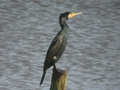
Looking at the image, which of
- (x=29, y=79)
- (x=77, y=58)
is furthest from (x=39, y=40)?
(x=29, y=79)

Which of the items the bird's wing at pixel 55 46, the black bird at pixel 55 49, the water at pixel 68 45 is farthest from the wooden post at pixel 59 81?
the water at pixel 68 45

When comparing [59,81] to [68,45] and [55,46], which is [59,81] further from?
[68,45]

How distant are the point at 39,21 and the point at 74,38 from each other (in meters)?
1.49

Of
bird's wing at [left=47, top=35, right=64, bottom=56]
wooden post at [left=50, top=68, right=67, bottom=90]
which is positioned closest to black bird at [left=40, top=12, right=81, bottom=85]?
bird's wing at [left=47, top=35, right=64, bottom=56]

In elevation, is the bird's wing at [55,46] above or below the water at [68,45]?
above

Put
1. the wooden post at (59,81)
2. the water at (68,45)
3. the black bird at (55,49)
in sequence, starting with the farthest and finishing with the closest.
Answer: the water at (68,45) < the black bird at (55,49) < the wooden post at (59,81)

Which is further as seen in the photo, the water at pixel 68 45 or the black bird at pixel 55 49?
the water at pixel 68 45

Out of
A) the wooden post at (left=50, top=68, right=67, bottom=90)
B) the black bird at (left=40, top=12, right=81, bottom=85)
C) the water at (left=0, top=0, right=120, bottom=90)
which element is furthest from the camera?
the water at (left=0, top=0, right=120, bottom=90)

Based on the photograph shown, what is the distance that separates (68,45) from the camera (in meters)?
11.4

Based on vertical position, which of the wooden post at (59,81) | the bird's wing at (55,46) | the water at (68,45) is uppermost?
the bird's wing at (55,46)

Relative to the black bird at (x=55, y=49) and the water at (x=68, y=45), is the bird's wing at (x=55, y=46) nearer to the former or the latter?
the black bird at (x=55, y=49)

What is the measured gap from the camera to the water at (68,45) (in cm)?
949

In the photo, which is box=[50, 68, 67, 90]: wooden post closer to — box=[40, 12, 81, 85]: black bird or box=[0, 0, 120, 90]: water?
box=[40, 12, 81, 85]: black bird

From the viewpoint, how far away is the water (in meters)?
9.49
